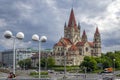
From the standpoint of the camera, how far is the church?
568 feet

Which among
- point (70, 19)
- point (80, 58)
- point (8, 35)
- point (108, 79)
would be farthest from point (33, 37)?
point (70, 19)

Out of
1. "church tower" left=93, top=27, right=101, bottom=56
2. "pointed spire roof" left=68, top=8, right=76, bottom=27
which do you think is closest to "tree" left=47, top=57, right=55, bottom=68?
"pointed spire roof" left=68, top=8, right=76, bottom=27

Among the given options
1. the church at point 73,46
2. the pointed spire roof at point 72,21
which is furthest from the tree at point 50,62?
the pointed spire roof at point 72,21

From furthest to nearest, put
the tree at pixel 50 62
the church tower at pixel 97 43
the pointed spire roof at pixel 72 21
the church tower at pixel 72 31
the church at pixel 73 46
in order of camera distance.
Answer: the church tower at pixel 97 43 → the pointed spire roof at pixel 72 21 → the church tower at pixel 72 31 → the church at pixel 73 46 → the tree at pixel 50 62

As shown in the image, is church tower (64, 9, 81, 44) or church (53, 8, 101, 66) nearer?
church (53, 8, 101, 66)

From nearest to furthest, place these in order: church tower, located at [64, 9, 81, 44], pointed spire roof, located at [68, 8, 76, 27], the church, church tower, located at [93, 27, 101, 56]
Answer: the church → church tower, located at [64, 9, 81, 44] → pointed spire roof, located at [68, 8, 76, 27] → church tower, located at [93, 27, 101, 56]

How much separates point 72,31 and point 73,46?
45.1ft

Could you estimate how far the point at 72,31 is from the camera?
609ft

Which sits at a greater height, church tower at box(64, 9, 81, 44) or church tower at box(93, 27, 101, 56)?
church tower at box(64, 9, 81, 44)

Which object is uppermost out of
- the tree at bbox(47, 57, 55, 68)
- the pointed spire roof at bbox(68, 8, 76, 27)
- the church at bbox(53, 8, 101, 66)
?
the pointed spire roof at bbox(68, 8, 76, 27)

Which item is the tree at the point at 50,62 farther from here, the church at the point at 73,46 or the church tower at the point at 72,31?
the church tower at the point at 72,31

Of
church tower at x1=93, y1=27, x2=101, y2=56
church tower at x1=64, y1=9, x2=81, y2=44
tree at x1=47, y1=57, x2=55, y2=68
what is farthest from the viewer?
church tower at x1=93, y1=27, x2=101, y2=56

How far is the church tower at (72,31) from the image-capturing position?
185m

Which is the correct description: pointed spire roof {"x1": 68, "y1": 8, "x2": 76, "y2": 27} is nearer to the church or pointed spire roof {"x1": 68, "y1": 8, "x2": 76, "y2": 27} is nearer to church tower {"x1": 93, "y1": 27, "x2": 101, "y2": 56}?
the church
